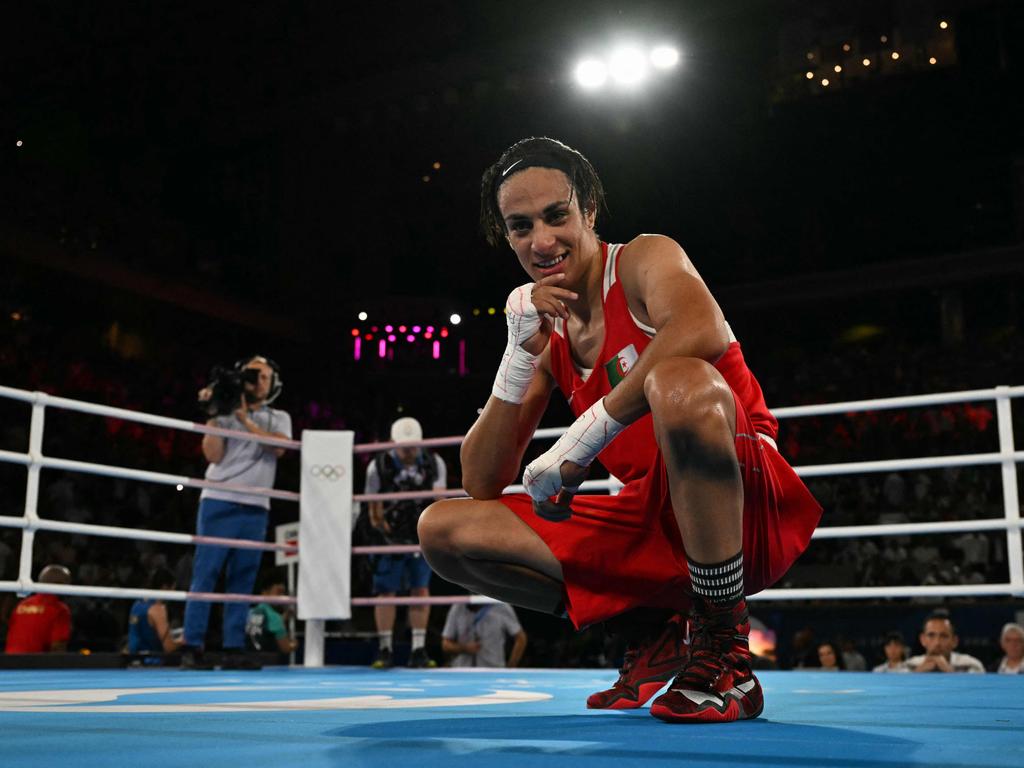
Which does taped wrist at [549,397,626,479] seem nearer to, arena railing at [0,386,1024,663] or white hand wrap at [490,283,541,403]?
white hand wrap at [490,283,541,403]

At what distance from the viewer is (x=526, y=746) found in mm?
1099

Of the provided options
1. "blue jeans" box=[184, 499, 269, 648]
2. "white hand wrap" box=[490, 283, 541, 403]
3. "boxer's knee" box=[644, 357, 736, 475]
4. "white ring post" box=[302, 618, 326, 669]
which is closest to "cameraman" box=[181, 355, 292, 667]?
"blue jeans" box=[184, 499, 269, 648]

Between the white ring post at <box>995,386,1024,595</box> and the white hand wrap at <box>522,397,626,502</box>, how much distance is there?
2068mm

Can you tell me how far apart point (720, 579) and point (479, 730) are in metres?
0.39

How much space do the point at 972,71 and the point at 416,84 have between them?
7060 mm

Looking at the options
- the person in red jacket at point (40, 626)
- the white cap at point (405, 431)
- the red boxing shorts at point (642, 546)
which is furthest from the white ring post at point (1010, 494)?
the person in red jacket at point (40, 626)

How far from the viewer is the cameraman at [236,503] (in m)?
3.84

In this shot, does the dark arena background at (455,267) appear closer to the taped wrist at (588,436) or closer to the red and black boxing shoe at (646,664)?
the red and black boxing shoe at (646,664)

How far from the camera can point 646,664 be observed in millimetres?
1725

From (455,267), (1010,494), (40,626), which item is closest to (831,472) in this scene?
(1010,494)

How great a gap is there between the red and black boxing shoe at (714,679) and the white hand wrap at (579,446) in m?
0.26

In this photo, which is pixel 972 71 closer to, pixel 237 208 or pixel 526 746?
pixel 237 208

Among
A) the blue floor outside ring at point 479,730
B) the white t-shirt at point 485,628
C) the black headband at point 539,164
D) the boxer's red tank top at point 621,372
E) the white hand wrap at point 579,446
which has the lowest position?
the white t-shirt at point 485,628

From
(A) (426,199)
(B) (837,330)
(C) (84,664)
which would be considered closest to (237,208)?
(A) (426,199)
